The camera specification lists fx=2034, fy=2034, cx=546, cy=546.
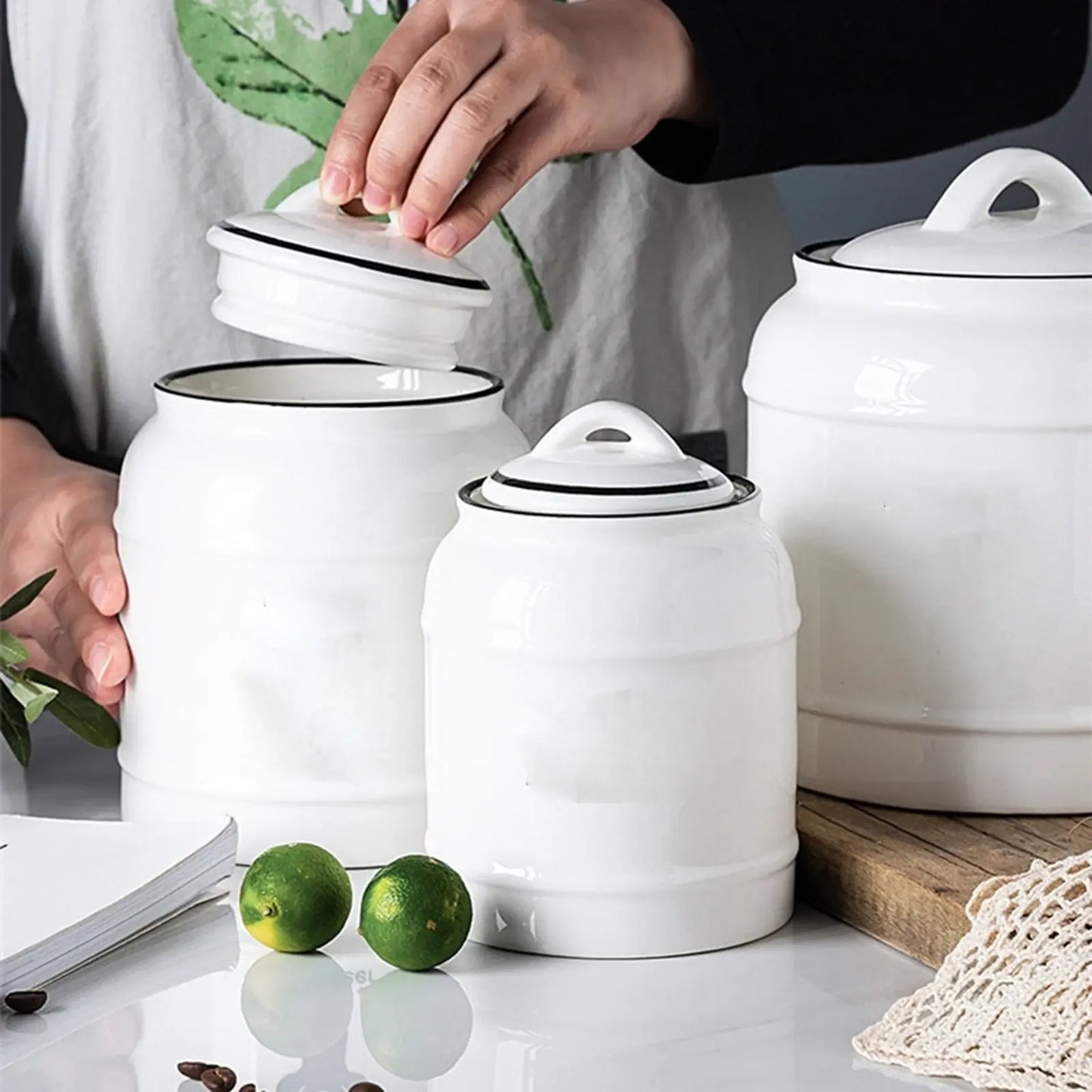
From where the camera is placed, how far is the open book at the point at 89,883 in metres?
0.83

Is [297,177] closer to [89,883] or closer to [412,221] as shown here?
[412,221]

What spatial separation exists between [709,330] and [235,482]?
1.95 ft

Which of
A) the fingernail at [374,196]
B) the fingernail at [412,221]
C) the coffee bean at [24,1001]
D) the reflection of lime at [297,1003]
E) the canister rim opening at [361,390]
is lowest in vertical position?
the reflection of lime at [297,1003]

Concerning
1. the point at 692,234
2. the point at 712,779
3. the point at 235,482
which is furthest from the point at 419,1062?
the point at 692,234

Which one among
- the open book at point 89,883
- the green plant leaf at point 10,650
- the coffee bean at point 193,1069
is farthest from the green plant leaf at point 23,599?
the coffee bean at point 193,1069

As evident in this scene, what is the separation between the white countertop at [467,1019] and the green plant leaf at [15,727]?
0.51 ft

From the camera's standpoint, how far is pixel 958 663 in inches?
38.1

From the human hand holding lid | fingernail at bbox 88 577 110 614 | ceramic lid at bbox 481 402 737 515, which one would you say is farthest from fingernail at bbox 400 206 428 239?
fingernail at bbox 88 577 110 614

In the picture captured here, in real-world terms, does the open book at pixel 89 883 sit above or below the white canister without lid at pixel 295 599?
below

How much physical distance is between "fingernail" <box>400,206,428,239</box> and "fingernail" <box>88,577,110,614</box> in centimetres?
24

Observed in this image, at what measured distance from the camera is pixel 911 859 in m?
0.91

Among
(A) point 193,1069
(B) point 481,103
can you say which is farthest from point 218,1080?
(B) point 481,103

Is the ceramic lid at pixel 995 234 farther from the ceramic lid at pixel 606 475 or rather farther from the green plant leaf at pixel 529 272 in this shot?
the green plant leaf at pixel 529 272

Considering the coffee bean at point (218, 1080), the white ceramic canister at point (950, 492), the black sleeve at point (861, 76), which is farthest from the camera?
the black sleeve at point (861, 76)
